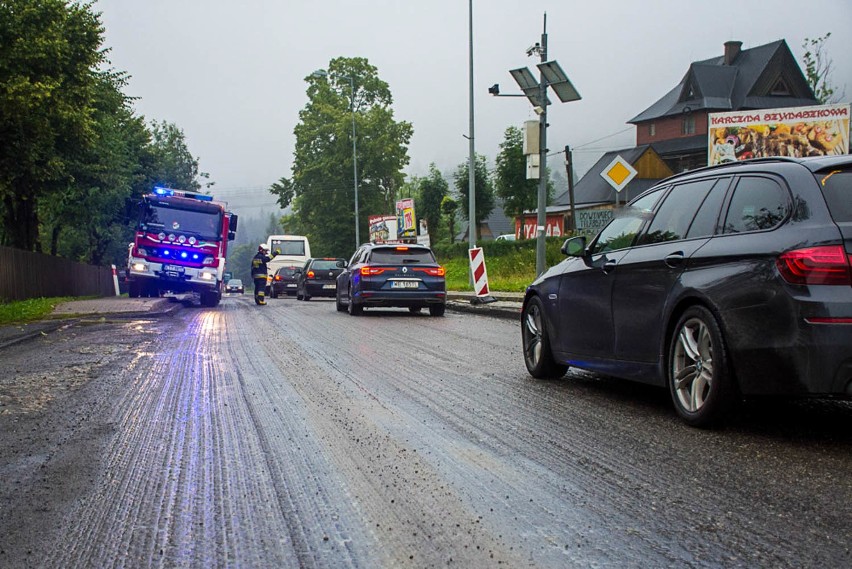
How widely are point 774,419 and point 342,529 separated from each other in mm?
3549

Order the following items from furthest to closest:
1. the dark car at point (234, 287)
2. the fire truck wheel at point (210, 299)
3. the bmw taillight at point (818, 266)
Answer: the dark car at point (234, 287) < the fire truck wheel at point (210, 299) < the bmw taillight at point (818, 266)

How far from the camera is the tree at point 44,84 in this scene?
63.7 ft

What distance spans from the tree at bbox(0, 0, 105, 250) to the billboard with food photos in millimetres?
24308

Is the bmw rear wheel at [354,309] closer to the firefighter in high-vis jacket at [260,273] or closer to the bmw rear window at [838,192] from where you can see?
the firefighter in high-vis jacket at [260,273]

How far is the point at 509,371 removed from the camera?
28.9 ft

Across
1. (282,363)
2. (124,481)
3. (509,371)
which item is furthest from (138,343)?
(124,481)

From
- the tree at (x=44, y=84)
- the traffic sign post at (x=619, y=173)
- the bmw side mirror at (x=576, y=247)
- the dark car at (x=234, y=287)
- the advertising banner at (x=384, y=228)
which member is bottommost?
the dark car at (x=234, y=287)

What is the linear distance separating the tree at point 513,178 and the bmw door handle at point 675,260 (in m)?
59.3

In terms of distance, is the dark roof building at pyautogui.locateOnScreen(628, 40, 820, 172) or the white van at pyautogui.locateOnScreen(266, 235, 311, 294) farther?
the dark roof building at pyautogui.locateOnScreen(628, 40, 820, 172)

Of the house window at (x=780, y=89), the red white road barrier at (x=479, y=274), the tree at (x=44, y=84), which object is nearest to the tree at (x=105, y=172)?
the tree at (x=44, y=84)

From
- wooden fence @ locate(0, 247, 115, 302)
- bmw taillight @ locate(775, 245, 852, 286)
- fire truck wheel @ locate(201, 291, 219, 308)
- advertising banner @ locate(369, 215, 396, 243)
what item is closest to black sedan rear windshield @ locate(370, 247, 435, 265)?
fire truck wheel @ locate(201, 291, 219, 308)

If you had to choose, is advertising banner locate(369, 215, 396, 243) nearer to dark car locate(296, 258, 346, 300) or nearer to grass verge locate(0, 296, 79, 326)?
dark car locate(296, 258, 346, 300)

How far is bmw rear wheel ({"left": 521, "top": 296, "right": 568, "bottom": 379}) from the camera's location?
7.99 meters

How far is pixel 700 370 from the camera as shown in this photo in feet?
18.2
